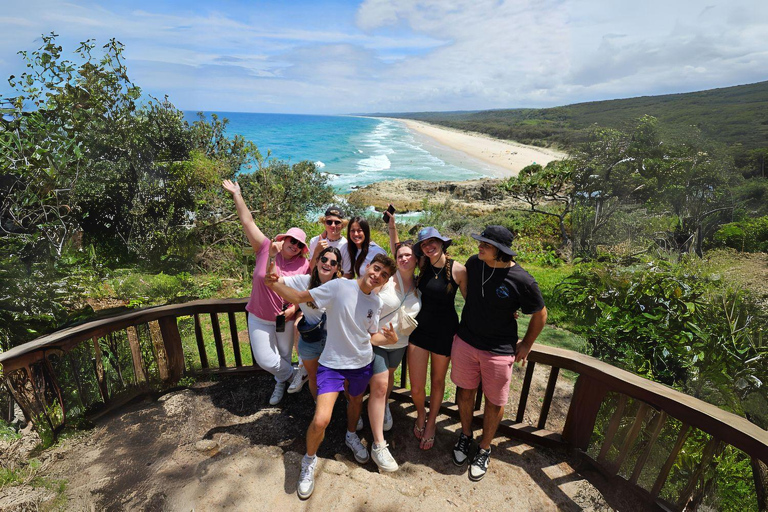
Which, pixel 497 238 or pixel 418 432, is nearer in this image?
pixel 497 238

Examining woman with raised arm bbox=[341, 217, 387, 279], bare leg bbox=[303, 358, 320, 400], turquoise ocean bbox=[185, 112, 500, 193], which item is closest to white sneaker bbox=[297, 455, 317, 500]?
bare leg bbox=[303, 358, 320, 400]

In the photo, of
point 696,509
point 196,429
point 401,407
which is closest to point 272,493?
point 196,429

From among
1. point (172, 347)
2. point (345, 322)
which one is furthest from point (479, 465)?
point (172, 347)

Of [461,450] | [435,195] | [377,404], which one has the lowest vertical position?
[435,195]

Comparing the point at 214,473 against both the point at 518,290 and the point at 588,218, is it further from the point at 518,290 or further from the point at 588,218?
the point at 588,218

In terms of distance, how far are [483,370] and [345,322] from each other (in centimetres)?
108

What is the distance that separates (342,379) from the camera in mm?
2734

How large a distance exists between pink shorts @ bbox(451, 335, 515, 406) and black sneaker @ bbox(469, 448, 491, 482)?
0.42m

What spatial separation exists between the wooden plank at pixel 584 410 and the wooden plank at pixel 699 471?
1.96ft

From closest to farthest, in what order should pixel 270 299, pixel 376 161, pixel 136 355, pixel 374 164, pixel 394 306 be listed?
pixel 394 306
pixel 270 299
pixel 136 355
pixel 374 164
pixel 376 161

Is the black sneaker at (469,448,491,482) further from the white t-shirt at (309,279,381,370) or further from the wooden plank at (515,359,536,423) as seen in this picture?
the white t-shirt at (309,279,381,370)

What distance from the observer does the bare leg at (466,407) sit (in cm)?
294

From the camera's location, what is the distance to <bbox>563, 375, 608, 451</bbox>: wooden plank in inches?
108

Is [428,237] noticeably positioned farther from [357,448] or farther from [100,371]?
[100,371]
